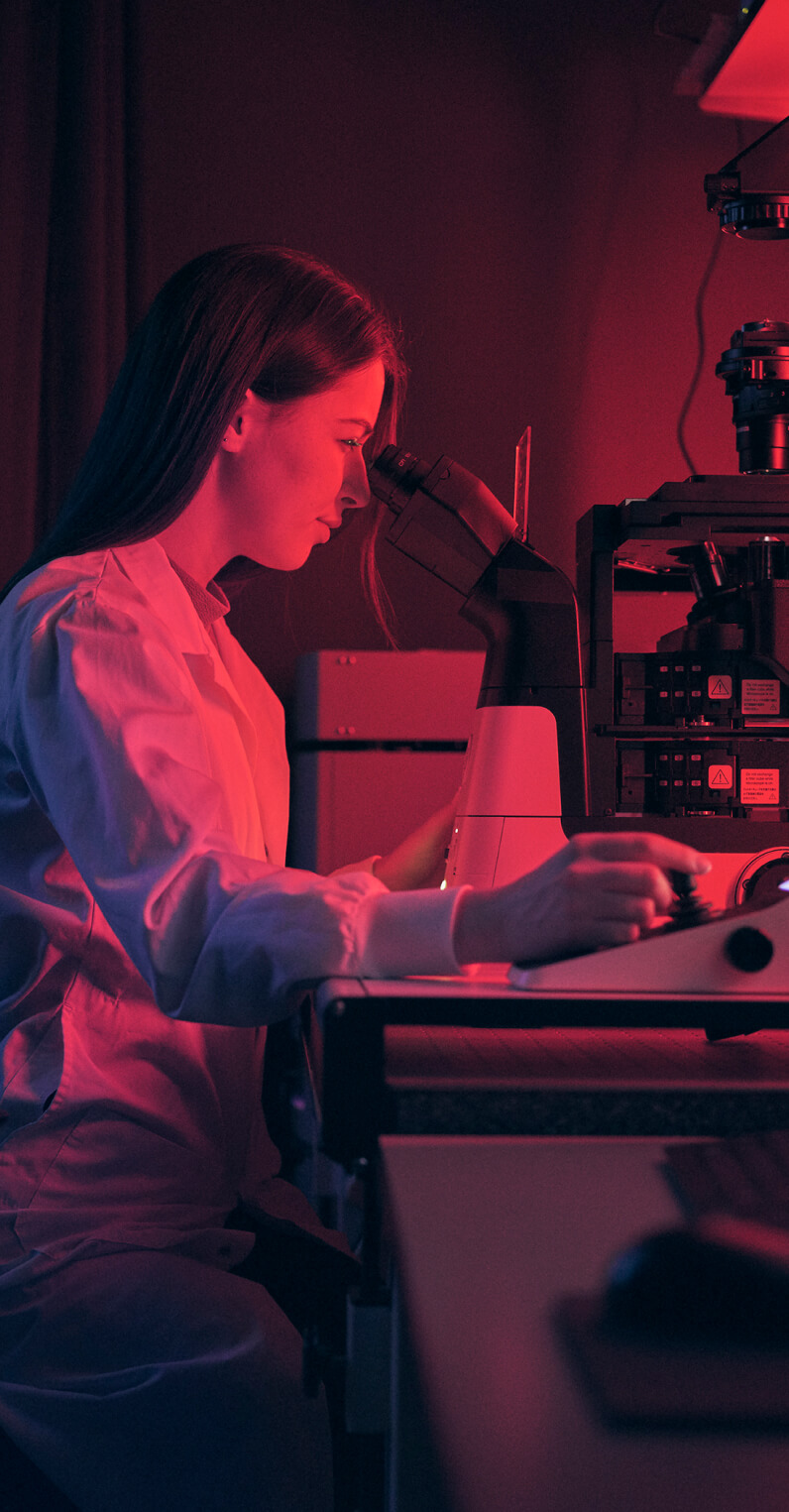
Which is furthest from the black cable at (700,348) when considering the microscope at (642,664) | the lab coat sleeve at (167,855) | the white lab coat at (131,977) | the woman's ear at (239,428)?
the lab coat sleeve at (167,855)

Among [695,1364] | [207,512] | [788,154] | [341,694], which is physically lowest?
[695,1364]

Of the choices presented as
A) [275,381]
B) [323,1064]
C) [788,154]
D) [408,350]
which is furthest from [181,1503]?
[408,350]

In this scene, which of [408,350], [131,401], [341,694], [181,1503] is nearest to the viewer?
[181,1503]

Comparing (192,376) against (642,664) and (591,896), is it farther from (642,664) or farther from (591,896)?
(591,896)

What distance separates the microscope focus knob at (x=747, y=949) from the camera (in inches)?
23.3

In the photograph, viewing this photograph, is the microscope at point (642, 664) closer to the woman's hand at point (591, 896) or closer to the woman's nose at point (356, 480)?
the woman's nose at point (356, 480)

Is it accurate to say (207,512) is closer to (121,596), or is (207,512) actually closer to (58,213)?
(121,596)

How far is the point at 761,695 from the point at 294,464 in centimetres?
48

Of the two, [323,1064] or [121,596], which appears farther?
[121,596]

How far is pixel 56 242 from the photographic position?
194cm

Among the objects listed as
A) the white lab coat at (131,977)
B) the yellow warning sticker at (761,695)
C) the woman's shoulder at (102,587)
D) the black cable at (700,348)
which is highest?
the black cable at (700,348)

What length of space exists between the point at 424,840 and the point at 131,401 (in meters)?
0.51

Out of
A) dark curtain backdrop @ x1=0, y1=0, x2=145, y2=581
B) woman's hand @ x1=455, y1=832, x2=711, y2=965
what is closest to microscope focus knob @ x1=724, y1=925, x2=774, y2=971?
woman's hand @ x1=455, y1=832, x2=711, y2=965

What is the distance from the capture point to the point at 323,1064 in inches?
21.6
